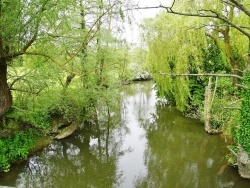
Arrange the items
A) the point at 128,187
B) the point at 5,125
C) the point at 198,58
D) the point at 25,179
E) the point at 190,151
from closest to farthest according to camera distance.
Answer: the point at 128,187 → the point at 25,179 → the point at 5,125 → the point at 190,151 → the point at 198,58

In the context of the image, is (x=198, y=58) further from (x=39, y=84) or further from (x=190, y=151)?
(x=39, y=84)

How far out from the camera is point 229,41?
35.6ft

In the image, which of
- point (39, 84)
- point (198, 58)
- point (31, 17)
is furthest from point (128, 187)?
point (198, 58)

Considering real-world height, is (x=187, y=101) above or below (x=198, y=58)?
below

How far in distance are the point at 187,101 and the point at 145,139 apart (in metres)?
3.90

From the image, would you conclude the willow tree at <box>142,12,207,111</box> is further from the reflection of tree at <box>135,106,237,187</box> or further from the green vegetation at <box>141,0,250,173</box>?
the reflection of tree at <box>135,106,237,187</box>

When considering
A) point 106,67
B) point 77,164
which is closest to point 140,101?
point 106,67

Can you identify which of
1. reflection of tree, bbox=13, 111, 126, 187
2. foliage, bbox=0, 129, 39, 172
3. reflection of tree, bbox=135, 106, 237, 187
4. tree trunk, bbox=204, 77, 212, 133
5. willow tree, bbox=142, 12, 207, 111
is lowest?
reflection of tree, bbox=13, 111, 126, 187

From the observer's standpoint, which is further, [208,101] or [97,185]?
[208,101]

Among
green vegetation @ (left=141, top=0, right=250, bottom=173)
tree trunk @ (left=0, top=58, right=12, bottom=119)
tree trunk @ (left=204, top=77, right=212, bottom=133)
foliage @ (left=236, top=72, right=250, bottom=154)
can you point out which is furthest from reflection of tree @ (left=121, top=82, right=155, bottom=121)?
tree trunk @ (left=0, top=58, right=12, bottom=119)

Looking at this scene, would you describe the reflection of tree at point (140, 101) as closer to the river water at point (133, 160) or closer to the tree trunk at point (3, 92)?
the river water at point (133, 160)

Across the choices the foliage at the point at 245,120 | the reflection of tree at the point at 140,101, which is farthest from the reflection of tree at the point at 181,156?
the reflection of tree at the point at 140,101

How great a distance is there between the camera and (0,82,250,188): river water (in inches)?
290

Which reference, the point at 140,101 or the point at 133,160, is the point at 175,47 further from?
the point at 140,101
